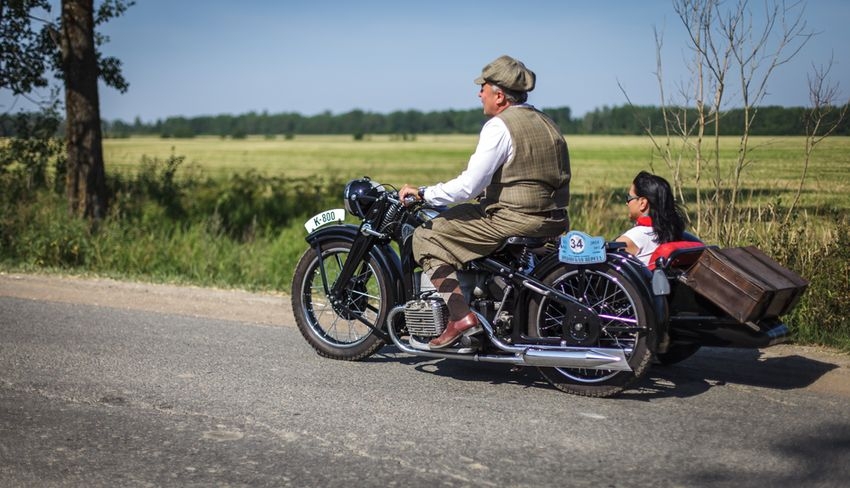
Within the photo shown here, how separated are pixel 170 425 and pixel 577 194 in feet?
24.8

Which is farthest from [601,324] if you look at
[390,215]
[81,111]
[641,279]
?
[81,111]

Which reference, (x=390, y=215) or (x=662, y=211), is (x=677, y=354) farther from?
(x=390, y=215)

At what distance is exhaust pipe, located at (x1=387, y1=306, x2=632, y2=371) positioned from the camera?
222 inches

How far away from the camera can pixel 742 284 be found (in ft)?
18.5

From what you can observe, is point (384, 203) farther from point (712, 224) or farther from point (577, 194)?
point (577, 194)

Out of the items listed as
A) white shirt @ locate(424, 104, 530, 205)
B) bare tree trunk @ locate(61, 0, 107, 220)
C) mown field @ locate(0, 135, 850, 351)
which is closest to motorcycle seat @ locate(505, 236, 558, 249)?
white shirt @ locate(424, 104, 530, 205)

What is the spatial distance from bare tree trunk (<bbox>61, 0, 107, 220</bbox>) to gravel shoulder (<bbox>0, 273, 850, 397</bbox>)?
144 inches

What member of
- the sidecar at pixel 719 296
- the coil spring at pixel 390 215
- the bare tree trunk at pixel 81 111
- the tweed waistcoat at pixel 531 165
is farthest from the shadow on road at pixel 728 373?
the bare tree trunk at pixel 81 111

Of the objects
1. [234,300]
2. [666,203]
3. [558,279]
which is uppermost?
[666,203]

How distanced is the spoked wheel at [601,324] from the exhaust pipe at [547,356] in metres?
0.09

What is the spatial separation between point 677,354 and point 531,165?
1632mm

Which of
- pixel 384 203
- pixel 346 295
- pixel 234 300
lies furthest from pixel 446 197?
pixel 234 300

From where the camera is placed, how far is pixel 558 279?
19.4ft

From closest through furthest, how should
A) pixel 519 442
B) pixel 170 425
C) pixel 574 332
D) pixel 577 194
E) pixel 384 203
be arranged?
pixel 519 442
pixel 170 425
pixel 574 332
pixel 384 203
pixel 577 194
